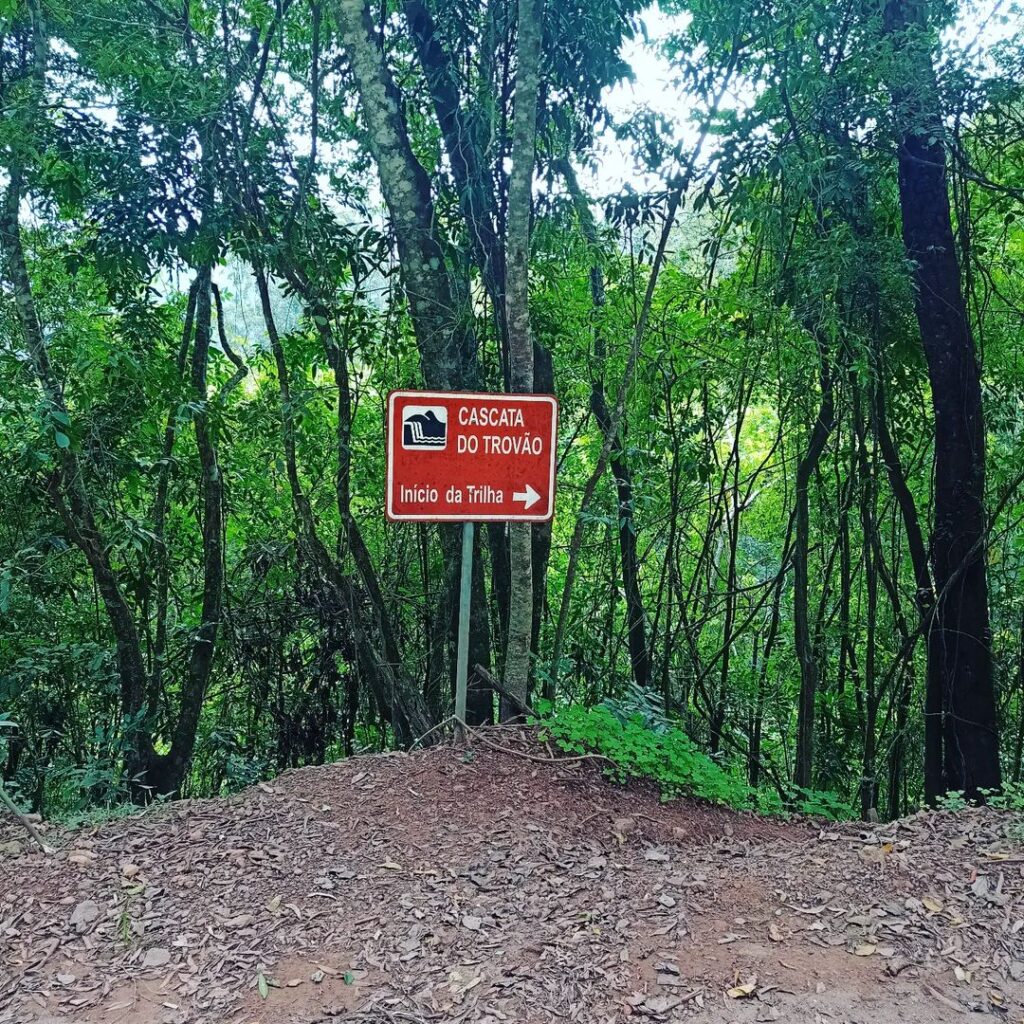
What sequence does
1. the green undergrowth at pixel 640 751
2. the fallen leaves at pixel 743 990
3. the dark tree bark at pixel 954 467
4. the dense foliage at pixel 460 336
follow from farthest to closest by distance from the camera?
the dark tree bark at pixel 954 467 < the dense foliage at pixel 460 336 < the green undergrowth at pixel 640 751 < the fallen leaves at pixel 743 990

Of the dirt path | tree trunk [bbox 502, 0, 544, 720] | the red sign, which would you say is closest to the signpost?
the red sign

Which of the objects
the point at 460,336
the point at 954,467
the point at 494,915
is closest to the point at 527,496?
the point at 460,336

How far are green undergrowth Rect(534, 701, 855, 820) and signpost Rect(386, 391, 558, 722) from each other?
0.94 m

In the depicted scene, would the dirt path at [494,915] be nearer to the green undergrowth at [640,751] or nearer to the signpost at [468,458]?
the green undergrowth at [640,751]

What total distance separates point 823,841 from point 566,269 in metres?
4.05

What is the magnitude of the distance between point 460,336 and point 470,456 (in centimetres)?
114

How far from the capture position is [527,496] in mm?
3301

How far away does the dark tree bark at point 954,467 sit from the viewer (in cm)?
458

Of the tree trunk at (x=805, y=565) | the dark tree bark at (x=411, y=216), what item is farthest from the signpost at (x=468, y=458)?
the tree trunk at (x=805, y=565)

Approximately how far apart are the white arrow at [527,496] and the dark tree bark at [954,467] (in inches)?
111

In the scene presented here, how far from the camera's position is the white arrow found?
329 centimetres

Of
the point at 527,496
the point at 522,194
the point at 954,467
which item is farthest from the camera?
the point at 954,467

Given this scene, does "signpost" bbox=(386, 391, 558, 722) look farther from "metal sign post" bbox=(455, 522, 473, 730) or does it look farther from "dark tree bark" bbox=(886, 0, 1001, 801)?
"dark tree bark" bbox=(886, 0, 1001, 801)

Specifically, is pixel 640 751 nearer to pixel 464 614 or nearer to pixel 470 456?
pixel 464 614
